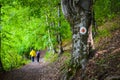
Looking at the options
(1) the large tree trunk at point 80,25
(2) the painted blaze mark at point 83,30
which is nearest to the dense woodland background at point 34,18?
(1) the large tree trunk at point 80,25

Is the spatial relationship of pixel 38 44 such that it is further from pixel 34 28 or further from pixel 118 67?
pixel 118 67

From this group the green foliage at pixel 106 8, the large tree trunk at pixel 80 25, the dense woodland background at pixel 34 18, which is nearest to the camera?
the large tree trunk at pixel 80 25

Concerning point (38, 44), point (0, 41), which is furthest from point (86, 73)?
point (38, 44)

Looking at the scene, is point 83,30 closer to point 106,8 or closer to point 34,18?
point 106,8

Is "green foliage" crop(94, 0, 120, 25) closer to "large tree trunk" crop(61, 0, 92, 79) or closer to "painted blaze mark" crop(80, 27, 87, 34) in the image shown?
"large tree trunk" crop(61, 0, 92, 79)

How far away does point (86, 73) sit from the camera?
9.20 m

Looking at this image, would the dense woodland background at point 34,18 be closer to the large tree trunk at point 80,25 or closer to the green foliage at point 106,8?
the green foliage at point 106,8

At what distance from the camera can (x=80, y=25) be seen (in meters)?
9.73

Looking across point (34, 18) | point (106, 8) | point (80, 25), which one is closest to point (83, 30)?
point (80, 25)

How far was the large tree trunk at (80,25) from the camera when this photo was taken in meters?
9.68

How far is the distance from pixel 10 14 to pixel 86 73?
14.4m

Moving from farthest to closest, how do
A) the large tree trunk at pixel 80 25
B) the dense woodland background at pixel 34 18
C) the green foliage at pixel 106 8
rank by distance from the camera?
the dense woodland background at pixel 34 18, the green foliage at pixel 106 8, the large tree trunk at pixel 80 25

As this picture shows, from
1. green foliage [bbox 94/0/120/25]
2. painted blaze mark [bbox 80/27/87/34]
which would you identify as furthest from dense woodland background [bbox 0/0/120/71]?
painted blaze mark [bbox 80/27/87/34]

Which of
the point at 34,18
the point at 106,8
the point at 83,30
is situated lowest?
the point at 34,18
